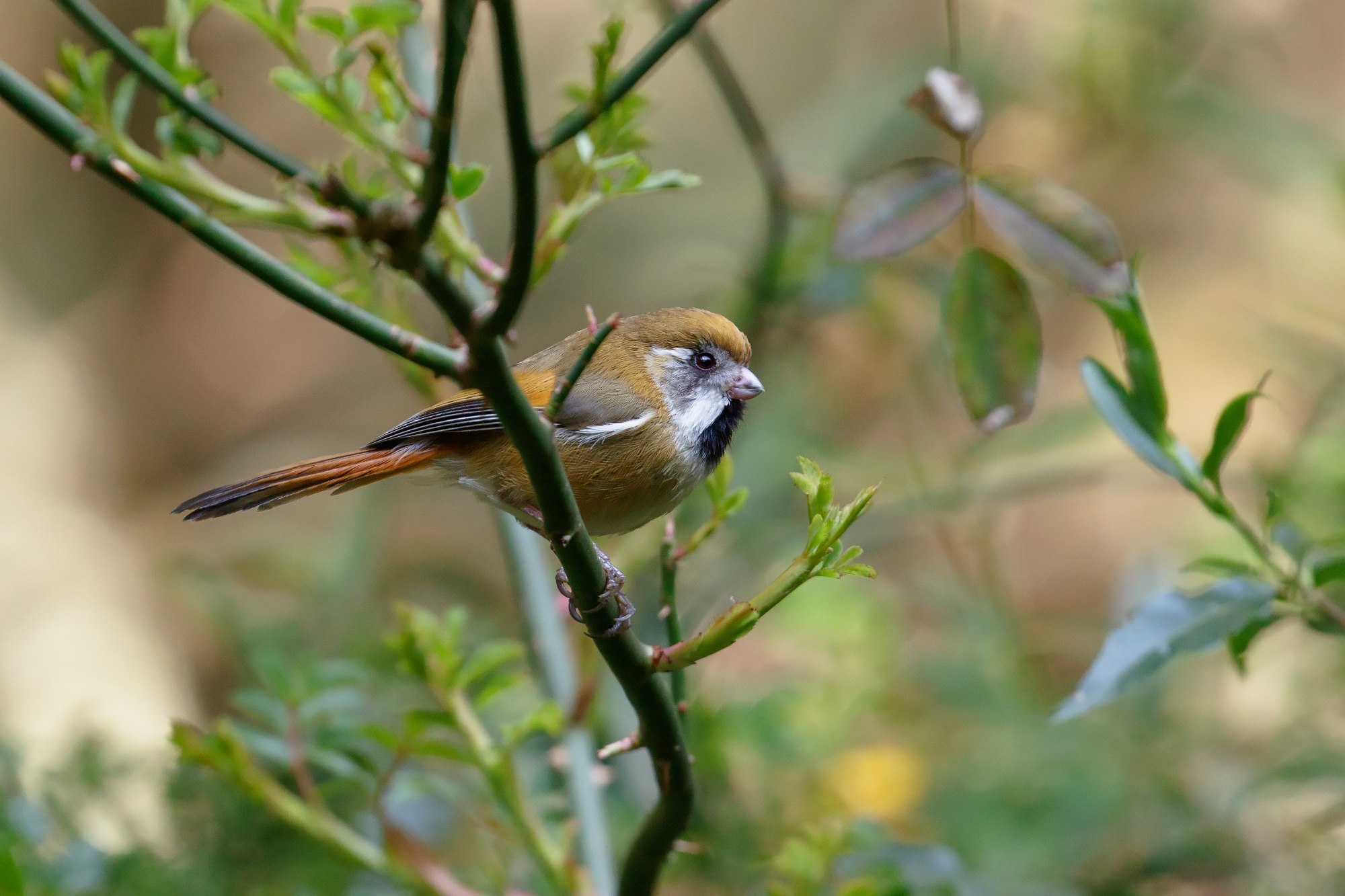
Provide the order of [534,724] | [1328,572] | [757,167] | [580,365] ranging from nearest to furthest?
[580,365] → [1328,572] → [534,724] → [757,167]

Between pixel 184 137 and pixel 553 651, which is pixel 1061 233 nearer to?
pixel 184 137

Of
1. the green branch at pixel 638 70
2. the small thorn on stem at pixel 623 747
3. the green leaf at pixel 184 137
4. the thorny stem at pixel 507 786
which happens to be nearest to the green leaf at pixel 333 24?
the green leaf at pixel 184 137

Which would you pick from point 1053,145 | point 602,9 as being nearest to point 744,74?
point 1053,145

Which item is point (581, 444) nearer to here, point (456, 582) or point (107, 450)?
point (456, 582)

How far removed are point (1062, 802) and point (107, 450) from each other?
471 cm

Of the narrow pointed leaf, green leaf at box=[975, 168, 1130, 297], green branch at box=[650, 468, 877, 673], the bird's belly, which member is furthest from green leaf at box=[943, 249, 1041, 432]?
the bird's belly

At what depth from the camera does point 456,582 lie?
3.24 meters

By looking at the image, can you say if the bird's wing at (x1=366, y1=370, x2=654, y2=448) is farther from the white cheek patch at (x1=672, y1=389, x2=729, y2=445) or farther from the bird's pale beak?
the bird's pale beak

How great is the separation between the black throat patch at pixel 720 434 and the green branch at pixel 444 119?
118cm

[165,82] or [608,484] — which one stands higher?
[165,82]

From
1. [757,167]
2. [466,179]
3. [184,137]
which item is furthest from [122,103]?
[757,167]

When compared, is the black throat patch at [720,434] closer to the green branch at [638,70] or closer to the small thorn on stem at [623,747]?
the small thorn on stem at [623,747]

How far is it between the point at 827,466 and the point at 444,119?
82.4 inches

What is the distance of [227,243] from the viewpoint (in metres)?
0.90
